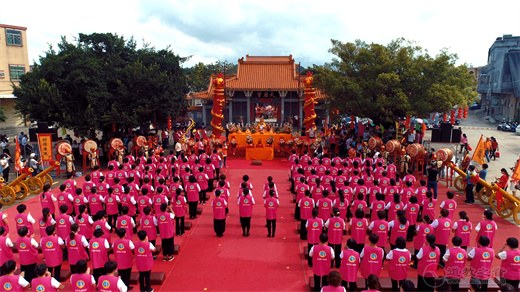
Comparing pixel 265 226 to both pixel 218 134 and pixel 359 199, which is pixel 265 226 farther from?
pixel 218 134

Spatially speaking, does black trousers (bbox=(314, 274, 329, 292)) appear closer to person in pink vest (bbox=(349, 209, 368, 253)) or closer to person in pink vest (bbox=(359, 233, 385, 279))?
person in pink vest (bbox=(359, 233, 385, 279))

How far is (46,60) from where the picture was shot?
1631 cm

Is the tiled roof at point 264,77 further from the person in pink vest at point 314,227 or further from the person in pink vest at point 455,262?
the person in pink vest at point 455,262

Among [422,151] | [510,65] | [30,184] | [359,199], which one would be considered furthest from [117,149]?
[510,65]

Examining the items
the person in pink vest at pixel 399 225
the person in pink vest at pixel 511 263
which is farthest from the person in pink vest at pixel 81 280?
the person in pink vest at pixel 511 263

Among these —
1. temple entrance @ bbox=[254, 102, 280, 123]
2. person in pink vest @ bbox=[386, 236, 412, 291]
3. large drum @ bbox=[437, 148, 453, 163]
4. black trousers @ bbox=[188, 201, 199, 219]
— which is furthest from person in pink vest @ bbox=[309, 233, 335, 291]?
temple entrance @ bbox=[254, 102, 280, 123]

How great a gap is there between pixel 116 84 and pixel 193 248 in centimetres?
1271

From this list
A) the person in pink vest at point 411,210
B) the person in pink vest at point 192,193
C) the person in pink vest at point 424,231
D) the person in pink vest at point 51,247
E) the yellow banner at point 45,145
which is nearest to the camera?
the person in pink vest at point 51,247

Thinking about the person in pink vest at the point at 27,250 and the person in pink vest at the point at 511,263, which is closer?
the person in pink vest at the point at 511,263

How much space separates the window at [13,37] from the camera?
28859 millimetres

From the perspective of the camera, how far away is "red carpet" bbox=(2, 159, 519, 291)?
6.32 meters

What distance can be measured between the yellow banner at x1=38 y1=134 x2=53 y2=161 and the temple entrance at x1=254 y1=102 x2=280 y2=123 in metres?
16.8

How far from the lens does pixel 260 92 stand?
1075 inches

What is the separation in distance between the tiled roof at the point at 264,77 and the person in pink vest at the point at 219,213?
18967 millimetres
